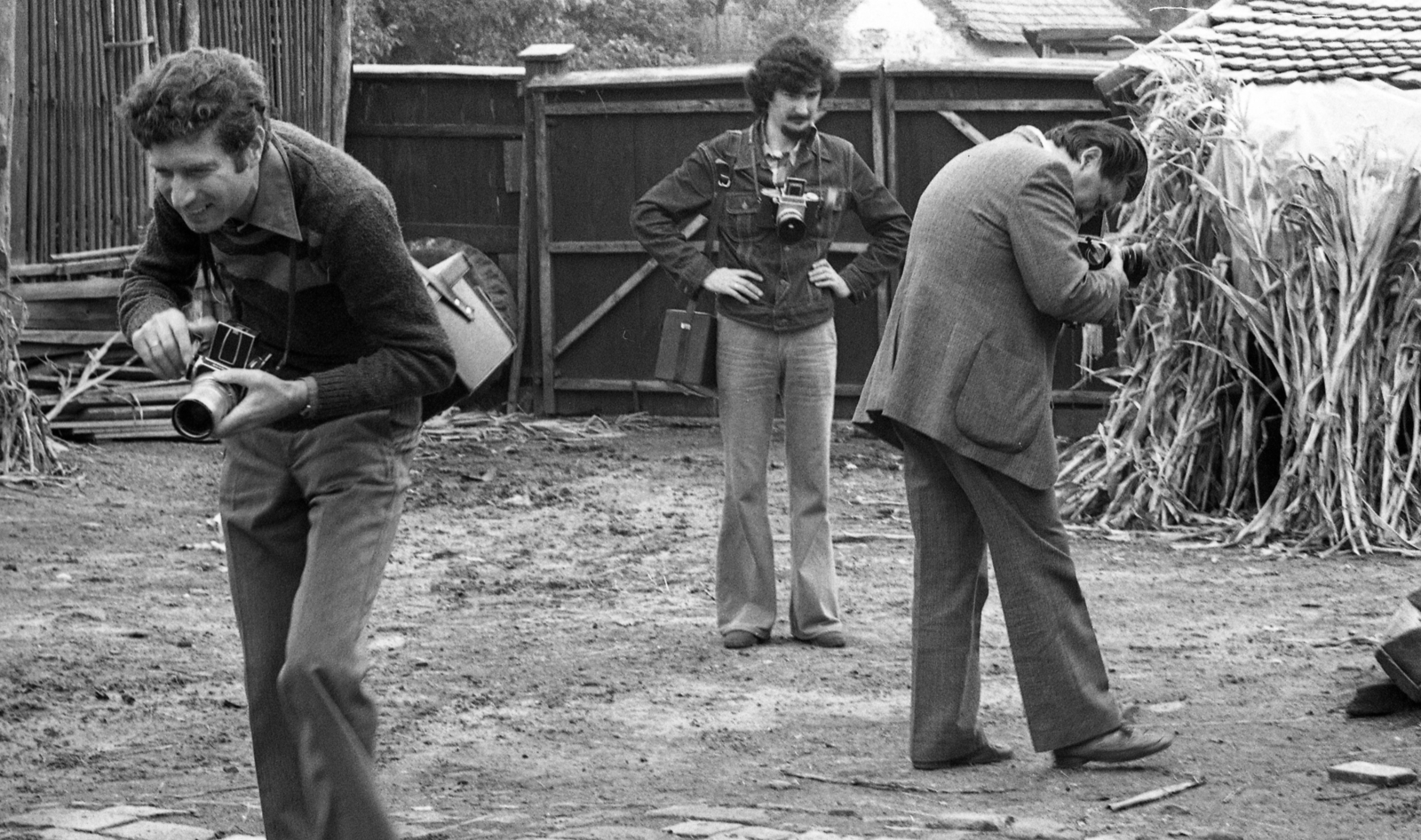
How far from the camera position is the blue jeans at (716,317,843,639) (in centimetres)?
688

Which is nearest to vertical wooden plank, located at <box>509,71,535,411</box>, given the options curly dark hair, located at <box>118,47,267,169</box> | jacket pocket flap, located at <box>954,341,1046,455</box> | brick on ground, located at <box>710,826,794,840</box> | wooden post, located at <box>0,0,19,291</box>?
wooden post, located at <box>0,0,19,291</box>

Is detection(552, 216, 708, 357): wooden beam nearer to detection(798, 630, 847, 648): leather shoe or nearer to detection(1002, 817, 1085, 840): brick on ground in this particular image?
detection(798, 630, 847, 648): leather shoe

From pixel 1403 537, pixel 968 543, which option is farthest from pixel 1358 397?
pixel 968 543

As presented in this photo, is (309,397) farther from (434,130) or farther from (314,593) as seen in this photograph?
(434,130)

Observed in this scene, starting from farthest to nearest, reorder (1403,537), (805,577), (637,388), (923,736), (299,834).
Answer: (637,388) < (1403,537) < (805,577) < (923,736) < (299,834)

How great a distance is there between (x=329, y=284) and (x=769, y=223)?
10.7 feet

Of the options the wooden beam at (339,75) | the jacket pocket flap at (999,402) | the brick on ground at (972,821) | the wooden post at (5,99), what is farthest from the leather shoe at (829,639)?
the wooden beam at (339,75)

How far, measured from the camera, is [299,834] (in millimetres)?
4043

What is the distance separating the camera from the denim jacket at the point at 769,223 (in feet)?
22.6

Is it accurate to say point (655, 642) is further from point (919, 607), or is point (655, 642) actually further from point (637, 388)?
point (637, 388)

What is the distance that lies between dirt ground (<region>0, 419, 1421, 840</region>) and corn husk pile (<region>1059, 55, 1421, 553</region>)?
0.43 meters

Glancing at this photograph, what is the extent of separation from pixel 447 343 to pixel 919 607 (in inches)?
73.1

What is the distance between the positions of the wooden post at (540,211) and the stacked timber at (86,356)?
9.94 ft

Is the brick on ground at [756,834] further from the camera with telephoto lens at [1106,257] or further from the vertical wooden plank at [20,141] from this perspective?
the vertical wooden plank at [20,141]
